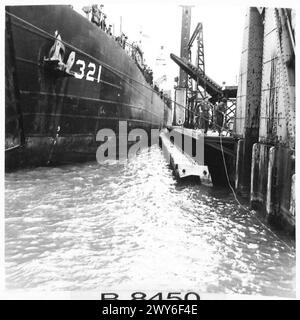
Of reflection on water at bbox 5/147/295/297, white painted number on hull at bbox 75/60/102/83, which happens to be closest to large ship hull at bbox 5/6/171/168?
white painted number on hull at bbox 75/60/102/83

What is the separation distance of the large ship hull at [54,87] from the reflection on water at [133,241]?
116 cm

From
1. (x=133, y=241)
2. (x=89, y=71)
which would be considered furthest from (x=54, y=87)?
(x=133, y=241)

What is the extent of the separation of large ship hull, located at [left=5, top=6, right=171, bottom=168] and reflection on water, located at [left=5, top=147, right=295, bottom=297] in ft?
3.81

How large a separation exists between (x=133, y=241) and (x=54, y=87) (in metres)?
5.92

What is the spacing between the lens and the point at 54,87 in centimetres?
980

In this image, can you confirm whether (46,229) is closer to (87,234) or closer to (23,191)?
(87,234)

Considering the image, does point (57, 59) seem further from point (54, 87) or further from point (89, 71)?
point (89, 71)

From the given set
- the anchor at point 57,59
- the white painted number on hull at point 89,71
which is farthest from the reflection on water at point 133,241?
the white painted number on hull at point 89,71

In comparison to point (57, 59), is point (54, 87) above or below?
below

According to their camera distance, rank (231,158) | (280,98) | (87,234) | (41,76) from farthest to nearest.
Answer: (231,158)
(41,76)
(280,98)
(87,234)

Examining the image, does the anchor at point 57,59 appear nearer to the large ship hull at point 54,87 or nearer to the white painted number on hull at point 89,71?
the large ship hull at point 54,87

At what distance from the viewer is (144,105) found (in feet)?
65.8
